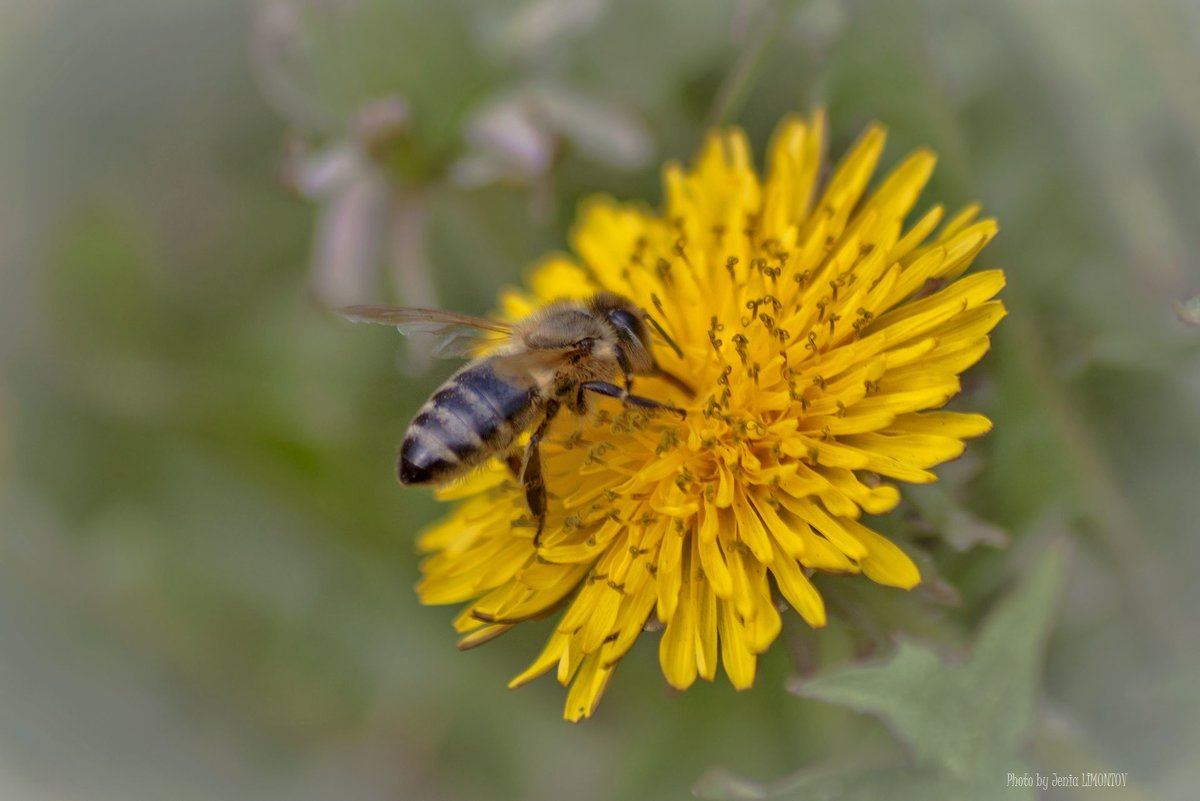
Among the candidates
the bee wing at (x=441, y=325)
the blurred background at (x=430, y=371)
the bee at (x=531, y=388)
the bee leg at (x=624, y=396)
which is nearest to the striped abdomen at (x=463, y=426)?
the bee at (x=531, y=388)

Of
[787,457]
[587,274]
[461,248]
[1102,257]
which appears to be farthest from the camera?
[461,248]

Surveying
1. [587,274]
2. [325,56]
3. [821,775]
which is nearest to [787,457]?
[821,775]

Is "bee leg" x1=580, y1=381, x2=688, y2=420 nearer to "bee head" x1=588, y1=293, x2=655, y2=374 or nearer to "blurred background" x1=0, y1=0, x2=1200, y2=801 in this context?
"bee head" x1=588, y1=293, x2=655, y2=374

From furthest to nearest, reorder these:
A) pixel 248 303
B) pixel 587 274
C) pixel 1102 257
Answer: pixel 248 303 → pixel 1102 257 → pixel 587 274

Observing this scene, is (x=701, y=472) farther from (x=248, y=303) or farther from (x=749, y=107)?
(x=248, y=303)

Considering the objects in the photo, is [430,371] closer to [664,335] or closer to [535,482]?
[664,335]

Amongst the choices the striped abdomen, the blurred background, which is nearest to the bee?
the striped abdomen

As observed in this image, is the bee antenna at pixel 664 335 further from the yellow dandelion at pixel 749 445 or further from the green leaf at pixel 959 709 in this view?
the green leaf at pixel 959 709
